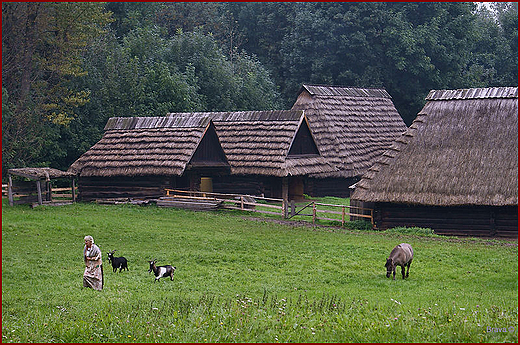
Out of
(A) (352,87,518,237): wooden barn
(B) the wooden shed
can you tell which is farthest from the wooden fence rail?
(B) the wooden shed

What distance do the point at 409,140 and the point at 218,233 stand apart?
855 centimetres

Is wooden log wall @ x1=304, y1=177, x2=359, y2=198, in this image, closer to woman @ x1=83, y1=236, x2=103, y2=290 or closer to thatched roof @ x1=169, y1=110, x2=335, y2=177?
thatched roof @ x1=169, y1=110, x2=335, y2=177

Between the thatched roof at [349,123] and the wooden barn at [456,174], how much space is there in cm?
865

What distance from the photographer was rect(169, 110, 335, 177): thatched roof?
31.9 metres

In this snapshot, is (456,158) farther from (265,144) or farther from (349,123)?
(349,123)

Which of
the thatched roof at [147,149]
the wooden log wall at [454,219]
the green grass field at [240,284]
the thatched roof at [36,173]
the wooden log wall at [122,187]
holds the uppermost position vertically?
the thatched roof at [147,149]

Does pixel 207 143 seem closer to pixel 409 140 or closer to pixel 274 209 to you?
pixel 274 209

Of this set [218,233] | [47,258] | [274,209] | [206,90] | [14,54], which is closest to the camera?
[47,258]

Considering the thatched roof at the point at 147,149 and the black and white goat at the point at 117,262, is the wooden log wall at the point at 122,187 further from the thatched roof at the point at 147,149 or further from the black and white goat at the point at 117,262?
the black and white goat at the point at 117,262

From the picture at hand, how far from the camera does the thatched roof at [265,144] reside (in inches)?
1256

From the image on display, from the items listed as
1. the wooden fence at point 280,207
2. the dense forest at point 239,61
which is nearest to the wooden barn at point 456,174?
the wooden fence at point 280,207

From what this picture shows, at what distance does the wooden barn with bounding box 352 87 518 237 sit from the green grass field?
4.86 ft

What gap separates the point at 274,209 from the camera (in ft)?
101

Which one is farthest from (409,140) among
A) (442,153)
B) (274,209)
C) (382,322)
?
(382,322)
